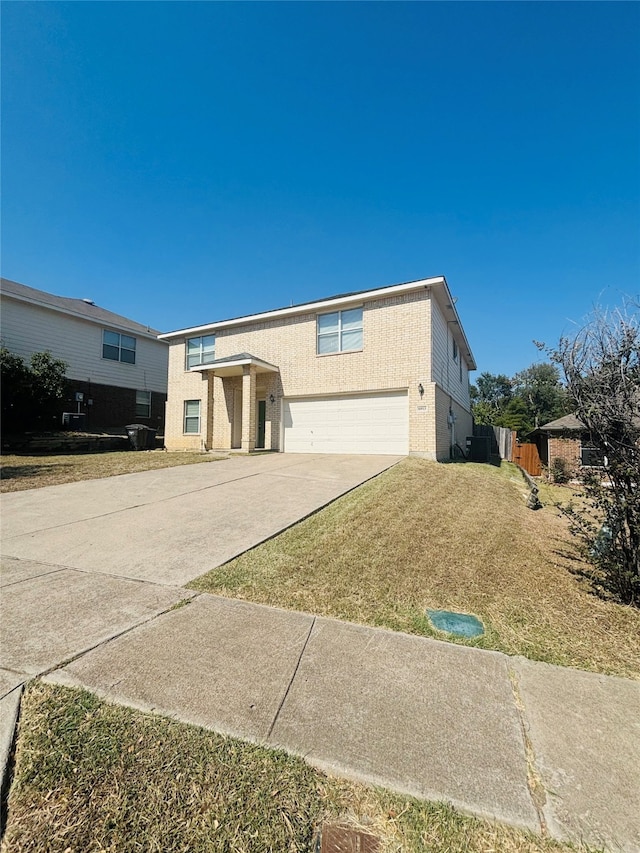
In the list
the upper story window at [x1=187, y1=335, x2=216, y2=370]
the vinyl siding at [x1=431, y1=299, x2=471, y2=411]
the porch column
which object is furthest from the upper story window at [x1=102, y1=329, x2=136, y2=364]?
the vinyl siding at [x1=431, y1=299, x2=471, y2=411]

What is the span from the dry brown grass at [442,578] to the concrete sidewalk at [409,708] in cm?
36

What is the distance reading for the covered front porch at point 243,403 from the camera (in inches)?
583

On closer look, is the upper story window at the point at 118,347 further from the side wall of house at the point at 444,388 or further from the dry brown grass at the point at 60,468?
the side wall of house at the point at 444,388

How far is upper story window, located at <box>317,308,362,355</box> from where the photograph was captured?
45.4 ft

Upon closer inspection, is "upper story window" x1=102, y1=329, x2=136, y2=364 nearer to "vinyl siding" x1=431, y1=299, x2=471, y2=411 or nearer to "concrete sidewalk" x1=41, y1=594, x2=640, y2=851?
"vinyl siding" x1=431, y1=299, x2=471, y2=411

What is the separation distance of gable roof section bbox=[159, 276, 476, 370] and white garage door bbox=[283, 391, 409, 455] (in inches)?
138

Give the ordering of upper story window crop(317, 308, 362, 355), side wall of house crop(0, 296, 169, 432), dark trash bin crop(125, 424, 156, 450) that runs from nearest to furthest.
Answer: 1. upper story window crop(317, 308, 362, 355)
2. dark trash bin crop(125, 424, 156, 450)
3. side wall of house crop(0, 296, 169, 432)

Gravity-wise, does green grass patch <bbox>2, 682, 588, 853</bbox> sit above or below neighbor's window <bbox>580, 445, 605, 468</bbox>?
below

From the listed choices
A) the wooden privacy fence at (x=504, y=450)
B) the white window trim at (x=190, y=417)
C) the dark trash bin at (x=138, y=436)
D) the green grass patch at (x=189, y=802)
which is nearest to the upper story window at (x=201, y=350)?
the white window trim at (x=190, y=417)

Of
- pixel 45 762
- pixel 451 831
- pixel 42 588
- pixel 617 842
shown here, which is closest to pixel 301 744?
pixel 451 831

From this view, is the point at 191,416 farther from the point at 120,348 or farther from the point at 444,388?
the point at 444,388

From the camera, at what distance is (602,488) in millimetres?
3850

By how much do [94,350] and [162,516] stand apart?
58.3ft

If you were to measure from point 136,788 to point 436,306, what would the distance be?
14.3 meters
